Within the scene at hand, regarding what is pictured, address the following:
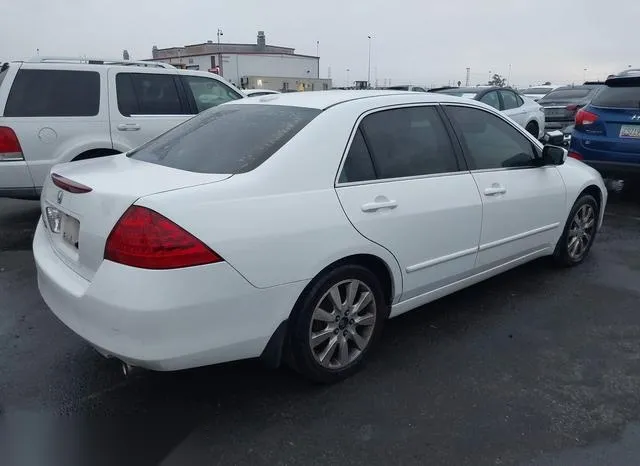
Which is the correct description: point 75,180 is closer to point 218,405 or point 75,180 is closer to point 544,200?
point 218,405

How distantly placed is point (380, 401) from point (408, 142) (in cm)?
157

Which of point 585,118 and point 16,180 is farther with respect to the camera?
point 585,118

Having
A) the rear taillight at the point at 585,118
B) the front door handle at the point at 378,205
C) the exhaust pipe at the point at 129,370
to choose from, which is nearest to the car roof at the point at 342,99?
the front door handle at the point at 378,205

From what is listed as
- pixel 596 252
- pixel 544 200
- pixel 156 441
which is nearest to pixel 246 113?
pixel 156 441

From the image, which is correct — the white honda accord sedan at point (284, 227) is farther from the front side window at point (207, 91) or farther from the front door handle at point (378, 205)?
the front side window at point (207, 91)

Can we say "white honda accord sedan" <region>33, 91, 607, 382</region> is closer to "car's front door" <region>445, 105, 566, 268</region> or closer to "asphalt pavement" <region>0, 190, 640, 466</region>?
"car's front door" <region>445, 105, 566, 268</region>

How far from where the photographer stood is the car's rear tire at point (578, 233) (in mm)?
4715

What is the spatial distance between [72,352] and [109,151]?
3369mm

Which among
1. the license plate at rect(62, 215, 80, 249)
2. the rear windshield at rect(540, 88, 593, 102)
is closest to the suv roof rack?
the license plate at rect(62, 215, 80, 249)

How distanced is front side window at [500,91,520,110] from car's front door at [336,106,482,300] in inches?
361

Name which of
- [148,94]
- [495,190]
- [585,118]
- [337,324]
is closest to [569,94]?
[585,118]

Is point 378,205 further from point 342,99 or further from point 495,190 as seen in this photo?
point 495,190

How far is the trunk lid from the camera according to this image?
8.16 feet

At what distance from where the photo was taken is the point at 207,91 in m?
7.14
